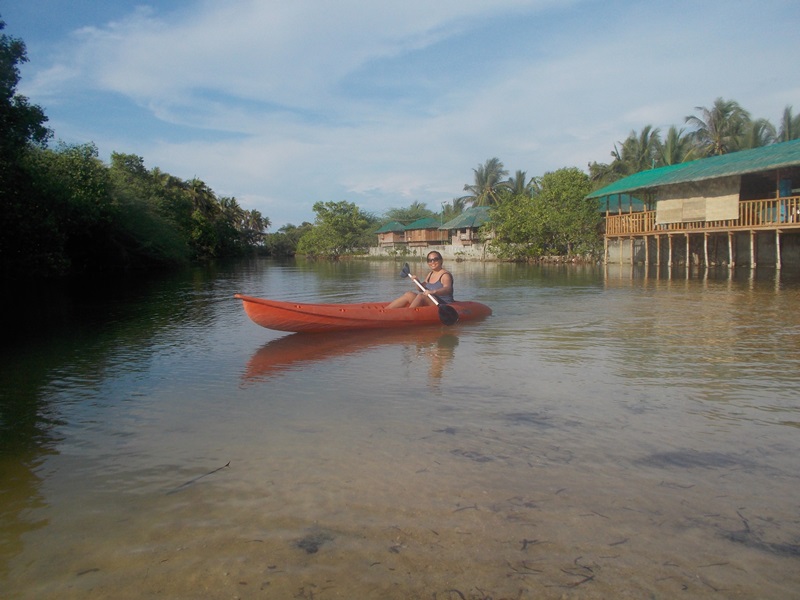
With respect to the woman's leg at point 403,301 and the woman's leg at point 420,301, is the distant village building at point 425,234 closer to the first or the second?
the woman's leg at point 420,301

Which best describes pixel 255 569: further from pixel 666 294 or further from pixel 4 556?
pixel 666 294

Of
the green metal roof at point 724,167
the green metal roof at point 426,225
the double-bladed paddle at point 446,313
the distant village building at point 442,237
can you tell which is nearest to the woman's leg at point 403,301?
the double-bladed paddle at point 446,313

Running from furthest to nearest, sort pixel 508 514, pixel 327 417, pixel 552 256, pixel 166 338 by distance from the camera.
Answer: pixel 552 256
pixel 166 338
pixel 327 417
pixel 508 514

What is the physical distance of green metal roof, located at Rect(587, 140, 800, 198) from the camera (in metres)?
16.5

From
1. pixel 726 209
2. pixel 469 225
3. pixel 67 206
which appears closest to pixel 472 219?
pixel 469 225

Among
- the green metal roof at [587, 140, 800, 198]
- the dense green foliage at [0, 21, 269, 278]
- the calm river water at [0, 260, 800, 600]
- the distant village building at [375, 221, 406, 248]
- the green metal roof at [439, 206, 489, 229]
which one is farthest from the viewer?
the distant village building at [375, 221, 406, 248]

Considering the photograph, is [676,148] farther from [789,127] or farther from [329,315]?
[329,315]

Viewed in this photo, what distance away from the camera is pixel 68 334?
939 cm

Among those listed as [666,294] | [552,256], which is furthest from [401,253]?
[666,294]

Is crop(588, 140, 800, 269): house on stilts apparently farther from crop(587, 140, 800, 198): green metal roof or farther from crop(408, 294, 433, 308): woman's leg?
crop(408, 294, 433, 308): woman's leg

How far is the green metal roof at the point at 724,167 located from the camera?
54.1ft

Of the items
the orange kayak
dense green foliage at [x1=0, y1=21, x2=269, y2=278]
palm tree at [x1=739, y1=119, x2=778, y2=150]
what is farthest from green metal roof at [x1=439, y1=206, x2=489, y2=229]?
the orange kayak

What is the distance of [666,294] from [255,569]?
1328cm

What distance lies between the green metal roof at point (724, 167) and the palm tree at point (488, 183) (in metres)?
30.7
